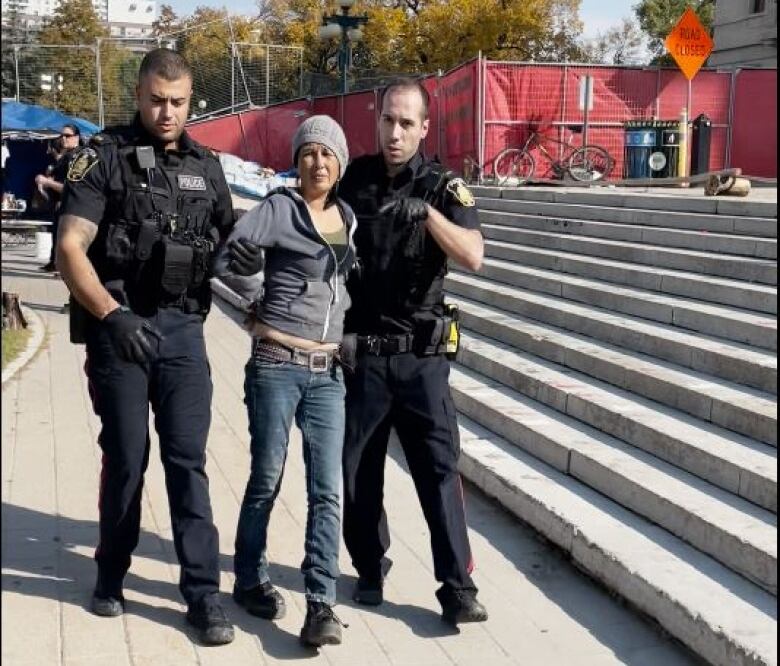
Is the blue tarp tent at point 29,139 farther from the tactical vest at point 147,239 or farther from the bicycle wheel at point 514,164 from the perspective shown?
the tactical vest at point 147,239

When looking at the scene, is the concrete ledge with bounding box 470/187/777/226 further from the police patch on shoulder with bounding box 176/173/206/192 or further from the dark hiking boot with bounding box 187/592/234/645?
the dark hiking boot with bounding box 187/592/234/645

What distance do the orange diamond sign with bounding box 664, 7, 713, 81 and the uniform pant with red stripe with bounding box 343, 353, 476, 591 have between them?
11589mm

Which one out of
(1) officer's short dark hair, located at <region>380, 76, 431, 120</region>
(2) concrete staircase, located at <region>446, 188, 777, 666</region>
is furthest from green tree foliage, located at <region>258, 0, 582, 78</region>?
(1) officer's short dark hair, located at <region>380, 76, 431, 120</region>

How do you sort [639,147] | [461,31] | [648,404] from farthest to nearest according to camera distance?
[461,31], [639,147], [648,404]

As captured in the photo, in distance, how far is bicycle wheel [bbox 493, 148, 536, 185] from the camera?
15.6 meters

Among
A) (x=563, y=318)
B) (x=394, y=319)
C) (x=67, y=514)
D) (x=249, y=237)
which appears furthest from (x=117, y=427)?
(x=563, y=318)

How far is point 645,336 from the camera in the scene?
257 inches

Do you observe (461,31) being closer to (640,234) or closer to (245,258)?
(640,234)

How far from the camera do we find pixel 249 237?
3434mm

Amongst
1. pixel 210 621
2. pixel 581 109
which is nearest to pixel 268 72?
pixel 581 109

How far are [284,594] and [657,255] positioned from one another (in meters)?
5.35

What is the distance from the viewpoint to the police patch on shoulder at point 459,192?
3.55 meters

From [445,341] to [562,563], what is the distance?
1418mm

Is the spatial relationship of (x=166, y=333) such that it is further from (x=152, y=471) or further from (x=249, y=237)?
(x=152, y=471)
